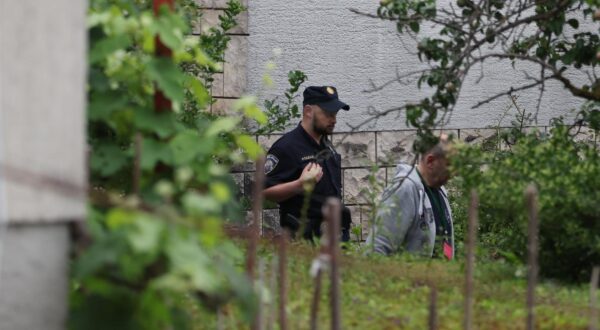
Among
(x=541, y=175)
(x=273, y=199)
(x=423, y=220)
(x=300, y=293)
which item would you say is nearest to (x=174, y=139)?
(x=300, y=293)

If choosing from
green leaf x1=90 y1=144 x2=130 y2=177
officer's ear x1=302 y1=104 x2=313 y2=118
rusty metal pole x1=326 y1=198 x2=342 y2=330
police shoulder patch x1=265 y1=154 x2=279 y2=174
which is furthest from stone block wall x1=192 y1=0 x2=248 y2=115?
rusty metal pole x1=326 y1=198 x2=342 y2=330

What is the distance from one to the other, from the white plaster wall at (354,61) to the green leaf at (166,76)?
5.57 m

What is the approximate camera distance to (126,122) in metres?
Result: 3.56

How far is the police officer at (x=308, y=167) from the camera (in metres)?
7.46

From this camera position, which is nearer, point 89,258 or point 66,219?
point 89,258

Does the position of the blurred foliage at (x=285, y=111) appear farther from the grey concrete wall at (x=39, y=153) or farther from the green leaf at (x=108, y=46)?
the grey concrete wall at (x=39, y=153)

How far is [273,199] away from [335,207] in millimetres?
4249

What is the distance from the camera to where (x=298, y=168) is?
25.2 ft

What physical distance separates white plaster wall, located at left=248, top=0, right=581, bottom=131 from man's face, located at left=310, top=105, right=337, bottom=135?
3.71 ft

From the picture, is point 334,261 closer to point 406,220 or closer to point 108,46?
point 108,46

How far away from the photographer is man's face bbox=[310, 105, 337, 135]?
7.92 meters

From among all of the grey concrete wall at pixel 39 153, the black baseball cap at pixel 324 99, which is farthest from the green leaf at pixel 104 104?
the black baseball cap at pixel 324 99

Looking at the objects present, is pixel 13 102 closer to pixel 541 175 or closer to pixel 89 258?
pixel 89 258

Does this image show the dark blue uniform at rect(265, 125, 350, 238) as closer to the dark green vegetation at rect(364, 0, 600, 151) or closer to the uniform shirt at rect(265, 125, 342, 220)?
the uniform shirt at rect(265, 125, 342, 220)
